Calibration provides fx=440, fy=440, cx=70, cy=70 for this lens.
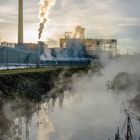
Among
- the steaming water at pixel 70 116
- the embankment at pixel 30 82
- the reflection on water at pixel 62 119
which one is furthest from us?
the embankment at pixel 30 82

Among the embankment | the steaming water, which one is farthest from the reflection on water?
the embankment

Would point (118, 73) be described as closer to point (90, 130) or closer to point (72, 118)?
point (72, 118)

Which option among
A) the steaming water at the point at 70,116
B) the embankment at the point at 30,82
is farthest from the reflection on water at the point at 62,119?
the embankment at the point at 30,82

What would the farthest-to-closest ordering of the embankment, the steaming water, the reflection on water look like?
the embankment < the steaming water < the reflection on water

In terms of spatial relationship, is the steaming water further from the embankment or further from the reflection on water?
the embankment

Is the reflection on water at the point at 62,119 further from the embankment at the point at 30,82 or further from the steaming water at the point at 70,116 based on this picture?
the embankment at the point at 30,82

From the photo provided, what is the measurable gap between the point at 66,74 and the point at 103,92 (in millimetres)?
13772

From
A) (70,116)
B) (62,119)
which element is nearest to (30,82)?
(70,116)

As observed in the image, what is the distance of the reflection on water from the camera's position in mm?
53166

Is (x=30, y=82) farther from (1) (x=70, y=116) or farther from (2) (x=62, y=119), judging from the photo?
(2) (x=62, y=119)

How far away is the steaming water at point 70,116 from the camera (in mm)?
53500

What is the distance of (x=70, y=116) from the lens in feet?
225

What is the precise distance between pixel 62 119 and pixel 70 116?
4051 millimetres

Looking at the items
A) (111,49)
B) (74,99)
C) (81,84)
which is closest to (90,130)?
(74,99)
